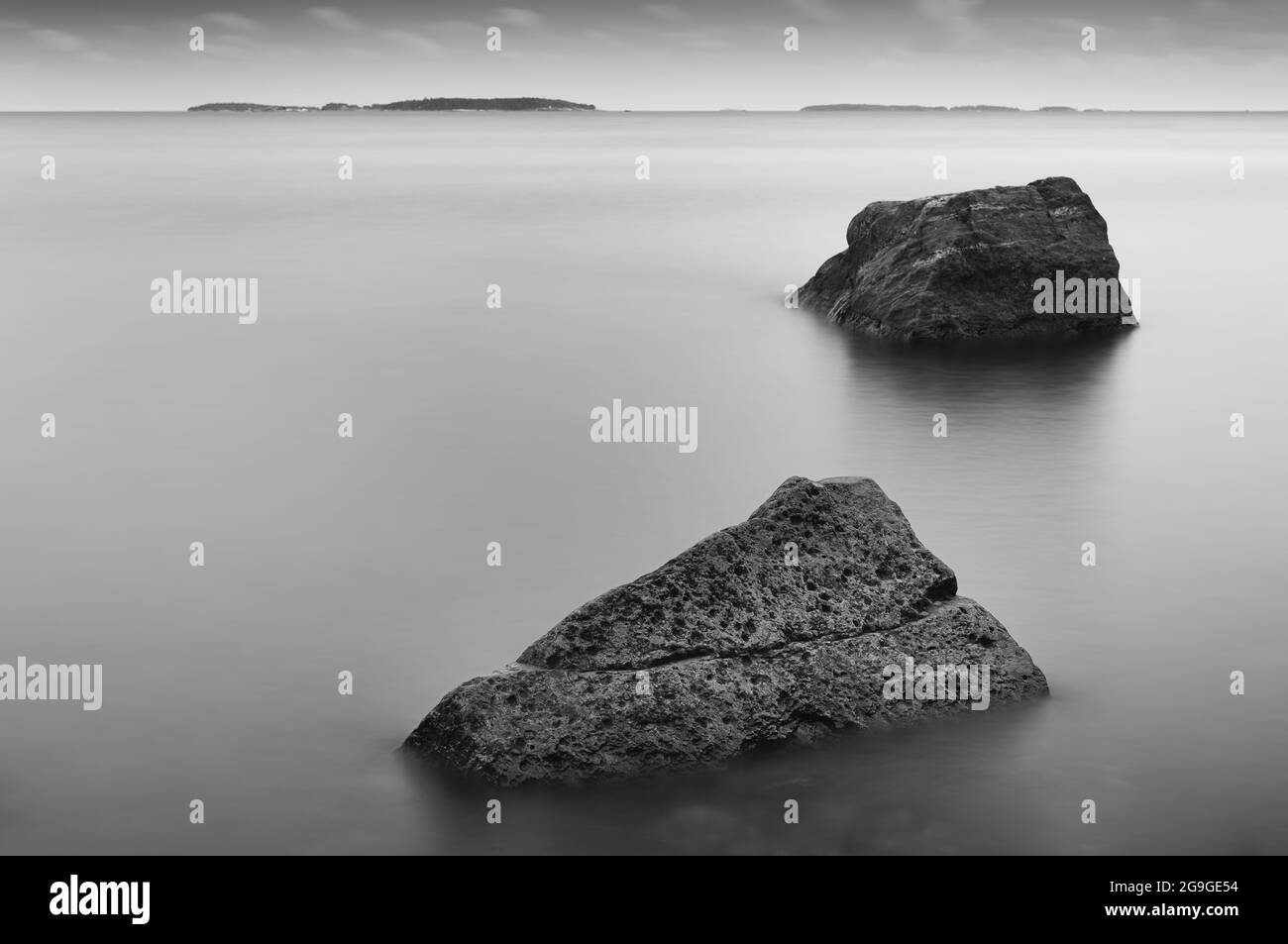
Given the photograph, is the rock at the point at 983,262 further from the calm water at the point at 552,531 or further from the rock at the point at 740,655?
the rock at the point at 740,655

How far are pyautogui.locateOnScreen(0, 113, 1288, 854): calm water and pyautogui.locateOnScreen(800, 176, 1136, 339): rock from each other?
1.15 meters

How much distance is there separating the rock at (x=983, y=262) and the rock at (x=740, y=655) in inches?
639

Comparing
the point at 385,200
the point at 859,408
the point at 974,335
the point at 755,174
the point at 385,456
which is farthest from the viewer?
the point at 755,174

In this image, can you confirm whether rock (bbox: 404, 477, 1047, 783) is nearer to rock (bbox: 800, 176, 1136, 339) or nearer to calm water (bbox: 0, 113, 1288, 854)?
calm water (bbox: 0, 113, 1288, 854)

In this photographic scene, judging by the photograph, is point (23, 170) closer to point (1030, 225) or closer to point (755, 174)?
point (755, 174)

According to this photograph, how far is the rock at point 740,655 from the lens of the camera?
8.92 metres

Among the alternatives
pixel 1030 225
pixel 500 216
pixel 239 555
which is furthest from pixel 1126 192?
pixel 239 555

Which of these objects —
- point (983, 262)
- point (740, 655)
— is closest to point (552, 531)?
point (740, 655)

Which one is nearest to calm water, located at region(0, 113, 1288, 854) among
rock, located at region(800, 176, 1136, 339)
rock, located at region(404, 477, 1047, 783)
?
rock, located at region(404, 477, 1047, 783)

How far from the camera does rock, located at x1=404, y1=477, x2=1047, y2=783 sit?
8922mm

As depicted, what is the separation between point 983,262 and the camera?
25828 millimetres

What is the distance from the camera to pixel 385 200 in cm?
6238

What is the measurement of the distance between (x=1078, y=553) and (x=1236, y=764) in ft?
15.0

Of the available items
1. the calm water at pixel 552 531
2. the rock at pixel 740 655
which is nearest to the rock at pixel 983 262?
the calm water at pixel 552 531
